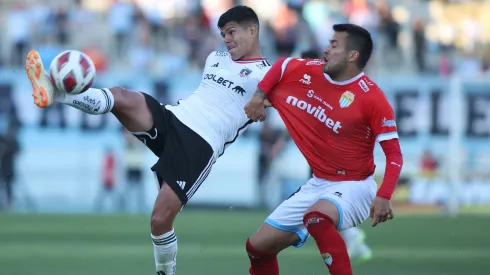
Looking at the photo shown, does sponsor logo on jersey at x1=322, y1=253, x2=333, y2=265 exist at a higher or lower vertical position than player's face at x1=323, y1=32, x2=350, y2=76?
lower

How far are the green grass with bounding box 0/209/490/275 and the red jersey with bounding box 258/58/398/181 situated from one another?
8.81ft

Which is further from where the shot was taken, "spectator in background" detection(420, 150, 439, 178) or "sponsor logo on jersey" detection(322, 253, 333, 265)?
"spectator in background" detection(420, 150, 439, 178)

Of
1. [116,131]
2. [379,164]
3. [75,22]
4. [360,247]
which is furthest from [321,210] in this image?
[75,22]

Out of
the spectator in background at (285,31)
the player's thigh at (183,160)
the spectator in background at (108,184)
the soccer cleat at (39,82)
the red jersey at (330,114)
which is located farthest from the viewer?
the spectator in background at (285,31)

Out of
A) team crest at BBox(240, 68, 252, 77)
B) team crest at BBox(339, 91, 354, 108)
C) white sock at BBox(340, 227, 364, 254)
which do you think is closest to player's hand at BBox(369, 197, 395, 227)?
team crest at BBox(339, 91, 354, 108)

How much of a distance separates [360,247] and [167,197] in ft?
13.5

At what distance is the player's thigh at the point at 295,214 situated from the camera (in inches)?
324

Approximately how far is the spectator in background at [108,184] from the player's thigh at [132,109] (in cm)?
1415

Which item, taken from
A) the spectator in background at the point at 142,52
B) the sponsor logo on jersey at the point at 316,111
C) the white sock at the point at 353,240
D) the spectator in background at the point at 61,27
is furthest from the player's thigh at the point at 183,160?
the spectator in background at the point at 61,27

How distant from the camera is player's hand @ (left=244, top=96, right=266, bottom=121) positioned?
26.6 ft

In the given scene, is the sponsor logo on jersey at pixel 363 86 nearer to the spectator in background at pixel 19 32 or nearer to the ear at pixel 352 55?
the ear at pixel 352 55

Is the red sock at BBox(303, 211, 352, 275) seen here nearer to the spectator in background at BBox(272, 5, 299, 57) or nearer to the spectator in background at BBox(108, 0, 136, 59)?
the spectator in background at BBox(272, 5, 299, 57)

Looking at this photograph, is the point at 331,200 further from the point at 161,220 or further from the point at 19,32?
the point at 19,32

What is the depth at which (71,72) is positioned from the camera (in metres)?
7.76
